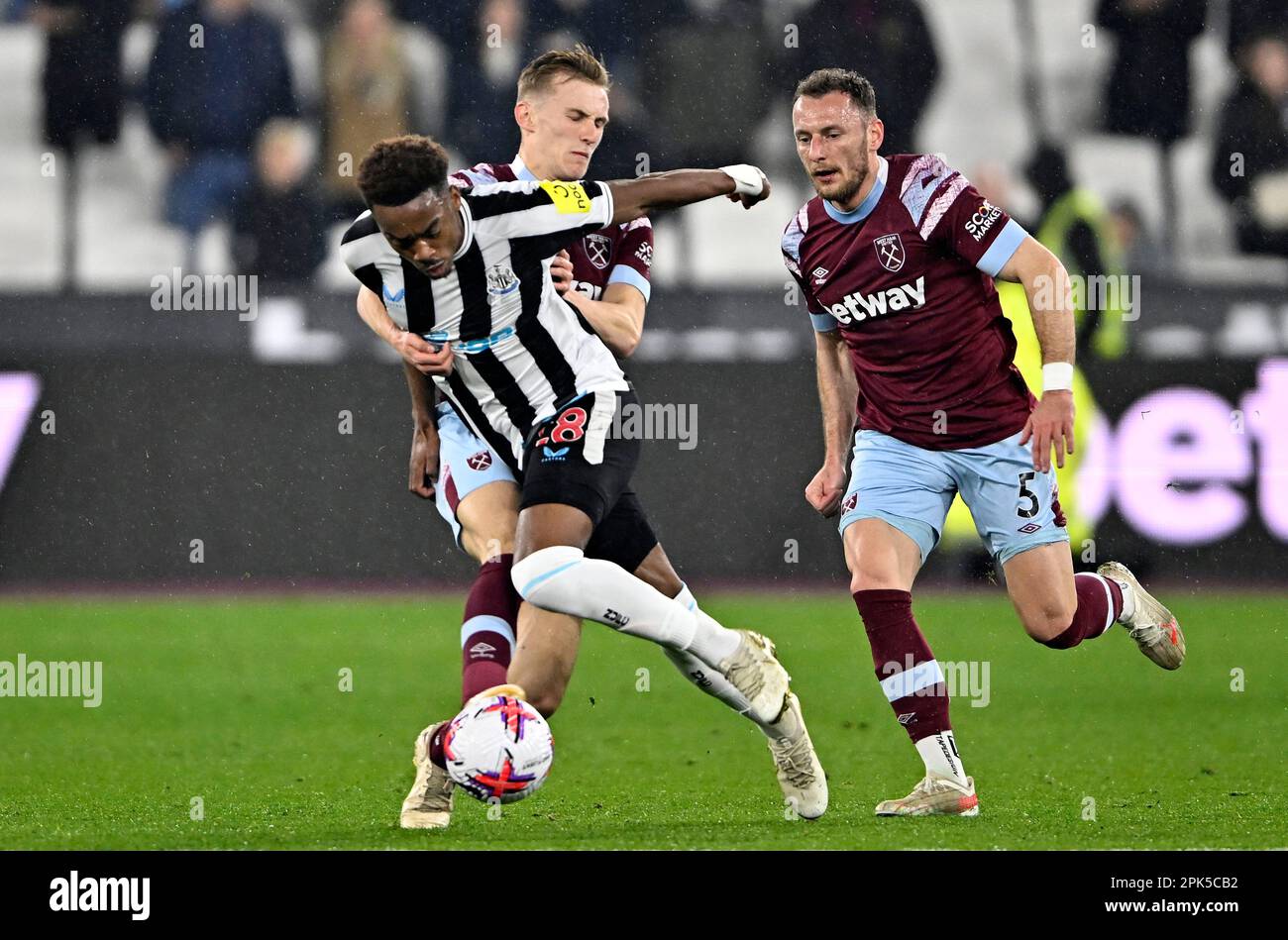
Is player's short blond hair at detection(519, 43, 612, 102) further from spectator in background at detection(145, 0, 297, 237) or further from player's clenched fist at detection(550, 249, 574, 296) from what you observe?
spectator in background at detection(145, 0, 297, 237)

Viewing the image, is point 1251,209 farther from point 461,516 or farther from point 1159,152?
point 461,516

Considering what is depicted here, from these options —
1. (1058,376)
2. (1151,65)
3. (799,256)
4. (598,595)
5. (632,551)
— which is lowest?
(598,595)

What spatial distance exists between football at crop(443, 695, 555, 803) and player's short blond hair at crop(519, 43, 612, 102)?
202cm

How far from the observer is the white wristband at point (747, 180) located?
524 cm

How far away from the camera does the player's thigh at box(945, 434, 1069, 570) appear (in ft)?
18.6

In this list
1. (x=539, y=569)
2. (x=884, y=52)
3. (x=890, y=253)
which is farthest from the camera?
(x=884, y=52)

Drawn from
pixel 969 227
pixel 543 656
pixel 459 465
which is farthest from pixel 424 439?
pixel 969 227

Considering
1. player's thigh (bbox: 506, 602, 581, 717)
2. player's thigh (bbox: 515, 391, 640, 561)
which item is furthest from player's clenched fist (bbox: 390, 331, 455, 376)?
player's thigh (bbox: 506, 602, 581, 717)

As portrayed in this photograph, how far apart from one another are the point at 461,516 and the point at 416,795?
82 cm

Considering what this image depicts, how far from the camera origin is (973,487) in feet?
18.7

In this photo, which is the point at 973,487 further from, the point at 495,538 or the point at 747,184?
the point at 495,538

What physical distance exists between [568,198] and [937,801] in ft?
6.16

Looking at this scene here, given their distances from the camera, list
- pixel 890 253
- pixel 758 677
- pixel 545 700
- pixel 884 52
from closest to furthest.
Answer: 1. pixel 545 700
2. pixel 758 677
3. pixel 890 253
4. pixel 884 52

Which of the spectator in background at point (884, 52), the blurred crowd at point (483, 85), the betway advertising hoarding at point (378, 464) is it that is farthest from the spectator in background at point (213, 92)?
the spectator in background at point (884, 52)
